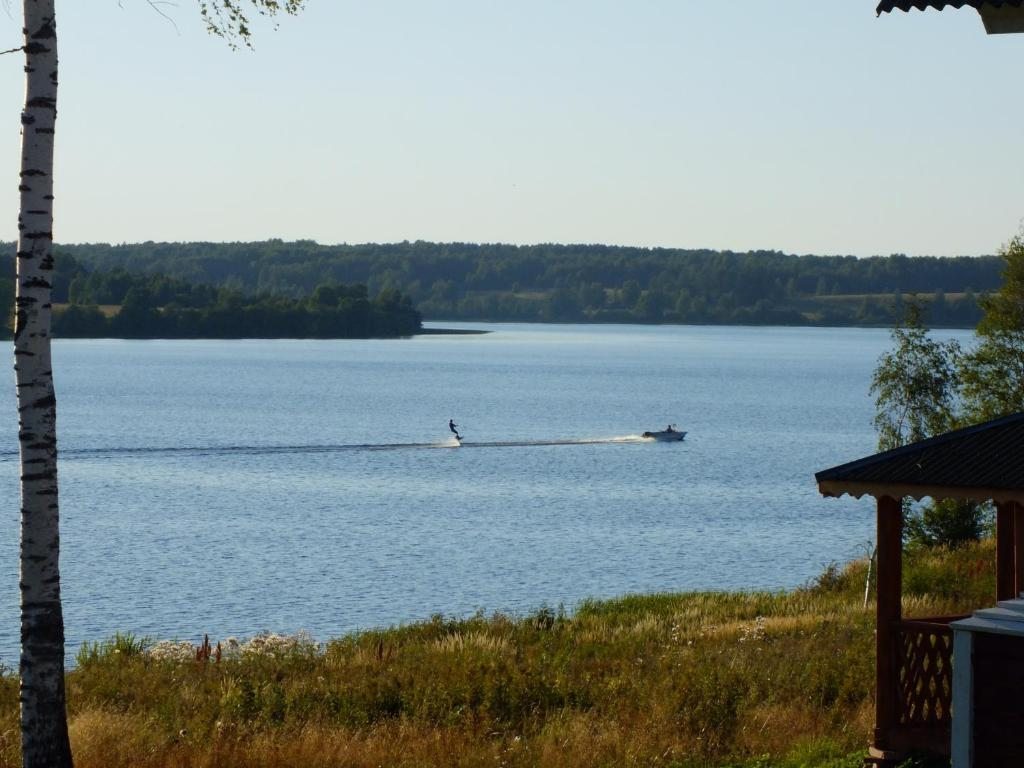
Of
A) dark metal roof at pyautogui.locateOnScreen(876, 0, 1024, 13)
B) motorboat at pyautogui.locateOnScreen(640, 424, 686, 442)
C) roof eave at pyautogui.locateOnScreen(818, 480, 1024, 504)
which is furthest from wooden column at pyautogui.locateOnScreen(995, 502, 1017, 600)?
motorboat at pyautogui.locateOnScreen(640, 424, 686, 442)

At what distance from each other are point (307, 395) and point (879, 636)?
12751 cm

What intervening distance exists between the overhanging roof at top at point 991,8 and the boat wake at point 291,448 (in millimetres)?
71165

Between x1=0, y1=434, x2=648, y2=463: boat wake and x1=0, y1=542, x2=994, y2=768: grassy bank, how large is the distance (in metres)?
57.3

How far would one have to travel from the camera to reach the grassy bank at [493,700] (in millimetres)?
13852

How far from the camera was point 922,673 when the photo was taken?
572 inches

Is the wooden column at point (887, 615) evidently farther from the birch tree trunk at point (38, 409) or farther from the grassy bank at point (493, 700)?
the birch tree trunk at point (38, 409)

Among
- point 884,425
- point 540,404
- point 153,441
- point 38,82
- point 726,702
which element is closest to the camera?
point 38,82

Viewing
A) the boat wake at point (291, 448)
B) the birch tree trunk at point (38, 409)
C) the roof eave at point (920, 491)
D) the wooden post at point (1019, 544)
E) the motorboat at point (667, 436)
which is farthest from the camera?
the motorboat at point (667, 436)

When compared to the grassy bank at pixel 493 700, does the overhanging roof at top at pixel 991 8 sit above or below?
above

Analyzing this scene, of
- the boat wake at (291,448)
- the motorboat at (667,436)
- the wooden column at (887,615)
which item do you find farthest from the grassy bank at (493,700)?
the motorboat at (667,436)

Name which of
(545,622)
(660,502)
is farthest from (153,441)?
(545,622)

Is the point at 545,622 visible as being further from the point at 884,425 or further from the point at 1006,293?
the point at 1006,293

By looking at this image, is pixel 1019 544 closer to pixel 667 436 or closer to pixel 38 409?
pixel 38 409

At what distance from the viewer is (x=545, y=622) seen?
28.5 m
